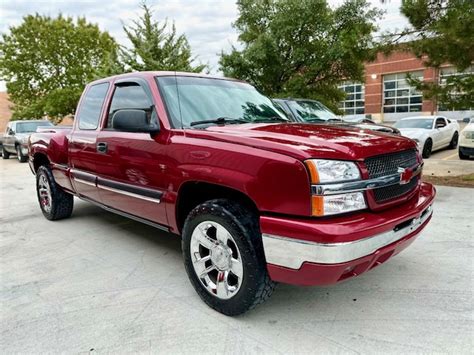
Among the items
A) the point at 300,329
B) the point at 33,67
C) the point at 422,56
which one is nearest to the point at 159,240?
the point at 300,329

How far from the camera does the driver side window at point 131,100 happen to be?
349cm

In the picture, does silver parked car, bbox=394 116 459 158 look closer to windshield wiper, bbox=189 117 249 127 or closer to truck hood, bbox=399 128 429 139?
truck hood, bbox=399 128 429 139

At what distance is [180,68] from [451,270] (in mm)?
15162

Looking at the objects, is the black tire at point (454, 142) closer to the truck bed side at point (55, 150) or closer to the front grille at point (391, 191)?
the front grille at point (391, 191)

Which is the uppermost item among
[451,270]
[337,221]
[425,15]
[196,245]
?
[425,15]

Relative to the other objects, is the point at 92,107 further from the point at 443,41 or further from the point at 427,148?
the point at 427,148

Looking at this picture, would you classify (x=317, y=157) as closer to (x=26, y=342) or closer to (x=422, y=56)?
(x=26, y=342)

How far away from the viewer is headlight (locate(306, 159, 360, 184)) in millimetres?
2268

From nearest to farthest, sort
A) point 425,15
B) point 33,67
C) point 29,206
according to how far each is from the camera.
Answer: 1. point 29,206
2. point 425,15
3. point 33,67

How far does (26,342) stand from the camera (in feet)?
8.35

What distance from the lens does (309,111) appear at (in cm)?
868

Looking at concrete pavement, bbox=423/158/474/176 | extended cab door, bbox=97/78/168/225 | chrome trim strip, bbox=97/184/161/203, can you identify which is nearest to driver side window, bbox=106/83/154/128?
extended cab door, bbox=97/78/168/225

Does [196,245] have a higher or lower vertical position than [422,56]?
lower

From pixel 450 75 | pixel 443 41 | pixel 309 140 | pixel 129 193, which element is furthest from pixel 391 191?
pixel 450 75
